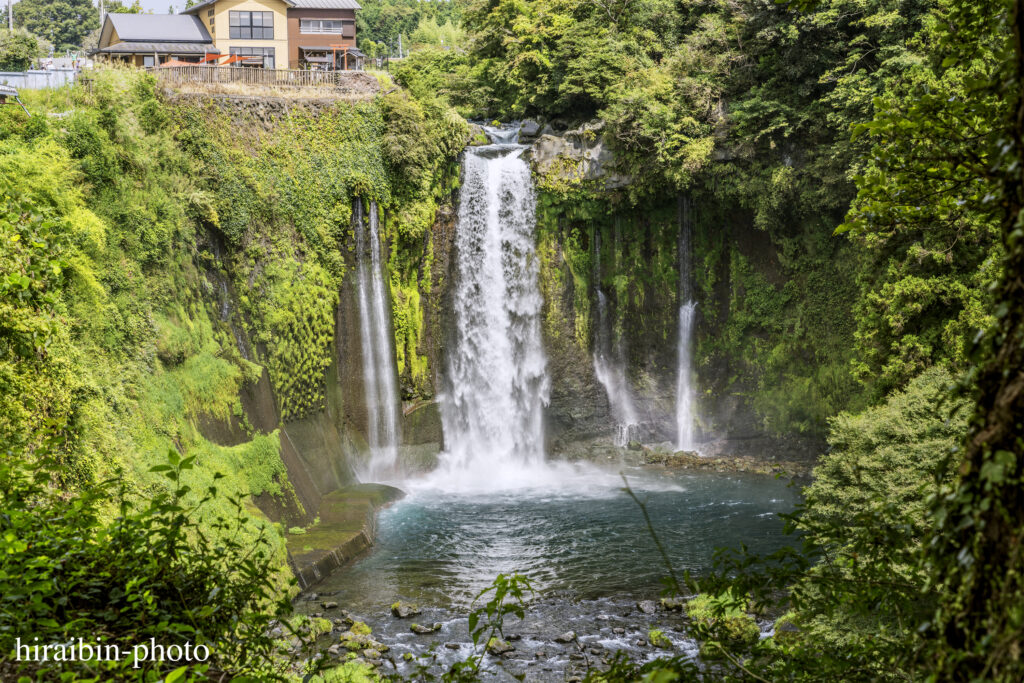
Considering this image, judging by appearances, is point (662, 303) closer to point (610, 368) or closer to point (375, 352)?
point (610, 368)

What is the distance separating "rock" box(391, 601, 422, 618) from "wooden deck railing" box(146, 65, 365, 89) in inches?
530

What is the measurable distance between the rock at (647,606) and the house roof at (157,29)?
33.1 m

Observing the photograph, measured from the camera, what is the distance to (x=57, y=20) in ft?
205

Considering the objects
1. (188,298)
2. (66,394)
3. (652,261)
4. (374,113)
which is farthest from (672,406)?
(66,394)

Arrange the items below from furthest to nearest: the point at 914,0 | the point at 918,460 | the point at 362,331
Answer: the point at 362,331 < the point at 914,0 < the point at 918,460

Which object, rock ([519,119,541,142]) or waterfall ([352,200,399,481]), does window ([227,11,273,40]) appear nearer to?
rock ([519,119,541,142])

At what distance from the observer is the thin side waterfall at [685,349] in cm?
2464

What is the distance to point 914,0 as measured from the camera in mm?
18328

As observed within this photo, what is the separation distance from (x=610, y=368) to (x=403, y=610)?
43.4 ft

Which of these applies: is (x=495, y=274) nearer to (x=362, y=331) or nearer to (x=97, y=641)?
(x=362, y=331)

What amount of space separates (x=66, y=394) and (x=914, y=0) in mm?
18730

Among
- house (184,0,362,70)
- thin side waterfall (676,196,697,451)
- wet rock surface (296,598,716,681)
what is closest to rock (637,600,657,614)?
wet rock surface (296,598,716,681)

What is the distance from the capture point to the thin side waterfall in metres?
24.6

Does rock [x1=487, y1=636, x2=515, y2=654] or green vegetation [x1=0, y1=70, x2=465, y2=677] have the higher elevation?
green vegetation [x1=0, y1=70, x2=465, y2=677]
